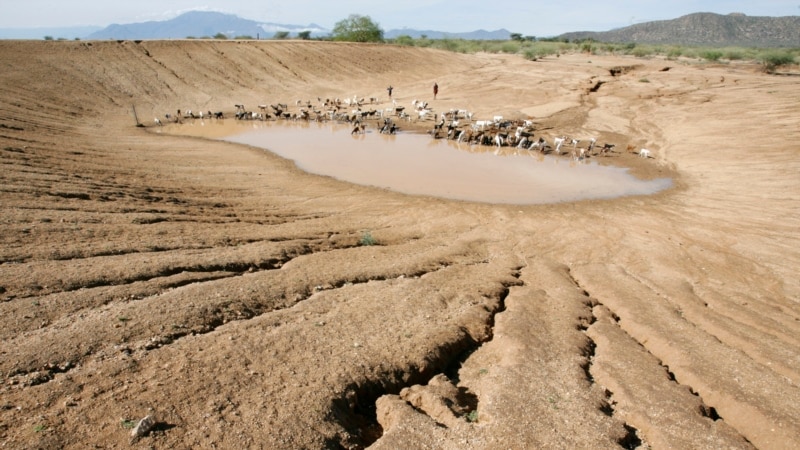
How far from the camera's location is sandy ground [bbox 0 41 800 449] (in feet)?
18.0

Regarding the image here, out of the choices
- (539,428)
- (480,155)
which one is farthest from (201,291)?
(480,155)

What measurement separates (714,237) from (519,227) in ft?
16.7

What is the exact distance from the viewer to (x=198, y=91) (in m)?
33.1

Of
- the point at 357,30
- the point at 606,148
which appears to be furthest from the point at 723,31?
the point at 606,148

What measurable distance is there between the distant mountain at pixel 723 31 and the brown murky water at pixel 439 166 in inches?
4193

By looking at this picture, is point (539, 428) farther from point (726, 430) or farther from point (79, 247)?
point (79, 247)

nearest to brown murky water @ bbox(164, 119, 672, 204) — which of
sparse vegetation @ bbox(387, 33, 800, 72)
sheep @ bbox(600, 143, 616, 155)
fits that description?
sheep @ bbox(600, 143, 616, 155)

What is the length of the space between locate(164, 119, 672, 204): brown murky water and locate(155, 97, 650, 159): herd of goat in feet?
2.07

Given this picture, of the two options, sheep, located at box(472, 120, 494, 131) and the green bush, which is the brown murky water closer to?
sheep, located at box(472, 120, 494, 131)

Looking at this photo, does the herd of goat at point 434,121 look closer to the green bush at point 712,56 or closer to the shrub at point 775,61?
the shrub at point 775,61

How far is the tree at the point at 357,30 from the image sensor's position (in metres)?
58.1

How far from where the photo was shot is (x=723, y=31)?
395ft

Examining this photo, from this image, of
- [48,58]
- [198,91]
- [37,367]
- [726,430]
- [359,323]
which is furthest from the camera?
[198,91]

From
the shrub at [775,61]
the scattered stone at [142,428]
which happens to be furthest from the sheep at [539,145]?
the shrub at [775,61]
